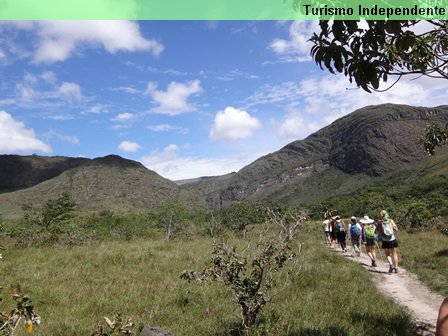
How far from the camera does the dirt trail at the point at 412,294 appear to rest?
27.1 ft

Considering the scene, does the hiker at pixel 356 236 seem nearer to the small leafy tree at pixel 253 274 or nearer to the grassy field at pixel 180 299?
the grassy field at pixel 180 299

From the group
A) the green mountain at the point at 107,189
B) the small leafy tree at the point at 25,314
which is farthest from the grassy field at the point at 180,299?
the green mountain at the point at 107,189

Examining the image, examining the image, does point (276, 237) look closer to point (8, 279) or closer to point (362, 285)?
point (362, 285)

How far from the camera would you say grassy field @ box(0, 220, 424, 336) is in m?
7.07

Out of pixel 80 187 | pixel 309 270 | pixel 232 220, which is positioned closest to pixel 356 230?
pixel 309 270

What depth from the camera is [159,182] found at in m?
135

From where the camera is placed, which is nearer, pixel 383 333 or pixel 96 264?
pixel 383 333

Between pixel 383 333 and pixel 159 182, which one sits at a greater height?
pixel 159 182

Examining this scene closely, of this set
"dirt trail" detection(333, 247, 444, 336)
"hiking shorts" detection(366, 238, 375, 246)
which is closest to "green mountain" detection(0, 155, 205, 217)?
"hiking shorts" detection(366, 238, 375, 246)

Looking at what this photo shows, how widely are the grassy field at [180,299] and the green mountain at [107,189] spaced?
278ft

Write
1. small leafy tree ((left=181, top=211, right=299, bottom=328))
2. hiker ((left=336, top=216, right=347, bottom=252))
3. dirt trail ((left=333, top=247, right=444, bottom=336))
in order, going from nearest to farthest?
small leafy tree ((left=181, top=211, right=299, bottom=328)) → dirt trail ((left=333, top=247, right=444, bottom=336)) → hiker ((left=336, top=216, right=347, bottom=252))

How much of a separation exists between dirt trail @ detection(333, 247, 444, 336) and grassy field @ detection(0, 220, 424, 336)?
0.42 metres

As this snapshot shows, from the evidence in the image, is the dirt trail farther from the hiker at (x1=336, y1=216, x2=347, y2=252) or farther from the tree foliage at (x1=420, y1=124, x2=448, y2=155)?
the hiker at (x1=336, y1=216, x2=347, y2=252)

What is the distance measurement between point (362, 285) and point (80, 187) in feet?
386
